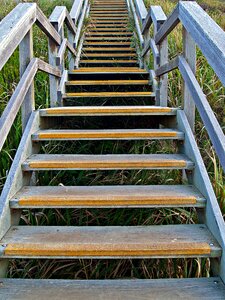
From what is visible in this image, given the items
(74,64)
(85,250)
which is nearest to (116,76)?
(74,64)

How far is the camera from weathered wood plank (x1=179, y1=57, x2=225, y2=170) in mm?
1702

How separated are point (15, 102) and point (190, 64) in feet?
3.88

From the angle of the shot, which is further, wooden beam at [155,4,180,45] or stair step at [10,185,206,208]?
wooden beam at [155,4,180,45]

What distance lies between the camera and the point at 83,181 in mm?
2512

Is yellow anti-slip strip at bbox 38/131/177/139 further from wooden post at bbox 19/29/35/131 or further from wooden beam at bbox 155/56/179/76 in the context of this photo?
wooden beam at bbox 155/56/179/76

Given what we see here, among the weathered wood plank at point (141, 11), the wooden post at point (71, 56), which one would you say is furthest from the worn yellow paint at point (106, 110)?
the weathered wood plank at point (141, 11)

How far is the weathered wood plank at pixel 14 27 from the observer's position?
5.85ft

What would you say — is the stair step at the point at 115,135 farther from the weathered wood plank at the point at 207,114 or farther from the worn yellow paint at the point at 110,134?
the weathered wood plank at the point at 207,114

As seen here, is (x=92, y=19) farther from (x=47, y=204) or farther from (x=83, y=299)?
(x=83, y=299)

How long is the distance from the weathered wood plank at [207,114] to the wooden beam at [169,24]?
0.34 metres

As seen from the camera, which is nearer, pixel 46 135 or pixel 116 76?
A: pixel 46 135

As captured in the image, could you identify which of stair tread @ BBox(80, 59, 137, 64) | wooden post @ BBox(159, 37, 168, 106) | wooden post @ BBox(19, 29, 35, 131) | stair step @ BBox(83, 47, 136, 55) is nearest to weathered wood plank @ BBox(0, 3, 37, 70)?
wooden post @ BBox(19, 29, 35, 131)

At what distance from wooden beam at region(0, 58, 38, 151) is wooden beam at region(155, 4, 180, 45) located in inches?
41.1

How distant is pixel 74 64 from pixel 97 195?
10.2 feet
